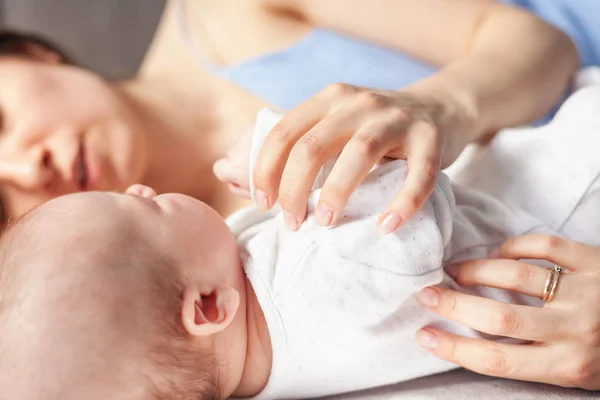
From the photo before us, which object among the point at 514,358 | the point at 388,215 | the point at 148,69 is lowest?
the point at 148,69

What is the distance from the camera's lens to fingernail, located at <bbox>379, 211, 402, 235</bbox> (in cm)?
66

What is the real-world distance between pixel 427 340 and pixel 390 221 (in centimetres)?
19

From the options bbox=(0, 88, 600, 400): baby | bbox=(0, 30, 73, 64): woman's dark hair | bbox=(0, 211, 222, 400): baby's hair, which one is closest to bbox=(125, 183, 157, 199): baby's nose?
bbox=(0, 88, 600, 400): baby

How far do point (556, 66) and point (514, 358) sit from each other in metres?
0.59

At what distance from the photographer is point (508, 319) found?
70cm

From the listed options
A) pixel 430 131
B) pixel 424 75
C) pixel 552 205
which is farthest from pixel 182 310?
pixel 424 75

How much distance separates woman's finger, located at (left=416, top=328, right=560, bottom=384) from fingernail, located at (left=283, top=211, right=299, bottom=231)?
0.78ft

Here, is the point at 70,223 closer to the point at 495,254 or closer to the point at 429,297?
the point at 429,297

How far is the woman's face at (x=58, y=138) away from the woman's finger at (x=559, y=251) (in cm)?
77

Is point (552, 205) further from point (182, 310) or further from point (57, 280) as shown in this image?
point (57, 280)

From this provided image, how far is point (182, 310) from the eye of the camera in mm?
687

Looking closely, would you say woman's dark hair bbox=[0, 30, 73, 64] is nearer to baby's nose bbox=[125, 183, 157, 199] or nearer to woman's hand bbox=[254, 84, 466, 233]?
baby's nose bbox=[125, 183, 157, 199]

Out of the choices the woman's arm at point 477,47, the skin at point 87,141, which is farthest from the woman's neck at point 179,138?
the woman's arm at point 477,47

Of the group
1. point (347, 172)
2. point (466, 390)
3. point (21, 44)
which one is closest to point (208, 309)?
point (347, 172)
